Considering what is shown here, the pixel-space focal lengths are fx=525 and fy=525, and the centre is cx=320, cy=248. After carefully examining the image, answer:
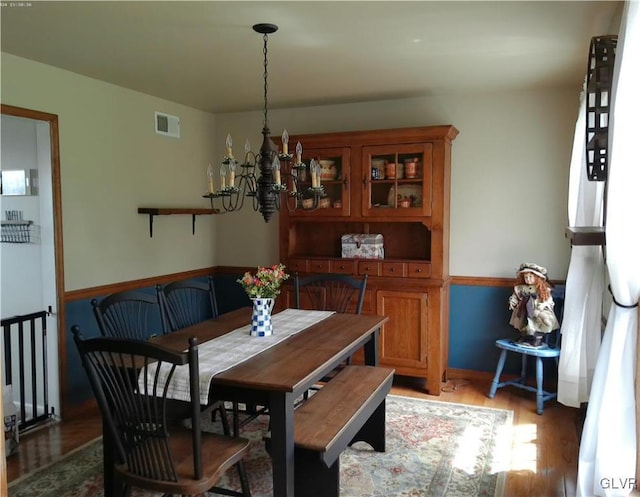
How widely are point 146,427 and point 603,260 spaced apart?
2280 mm

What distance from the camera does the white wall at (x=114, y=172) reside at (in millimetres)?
3516

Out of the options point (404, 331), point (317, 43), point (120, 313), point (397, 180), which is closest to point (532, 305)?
point (404, 331)

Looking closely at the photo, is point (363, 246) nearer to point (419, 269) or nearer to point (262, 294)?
point (419, 269)

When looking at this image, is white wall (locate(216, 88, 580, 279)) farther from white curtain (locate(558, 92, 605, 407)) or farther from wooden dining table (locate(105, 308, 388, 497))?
wooden dining table (locate(105, 308, 388, 497))

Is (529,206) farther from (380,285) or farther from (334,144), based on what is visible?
(334,144)

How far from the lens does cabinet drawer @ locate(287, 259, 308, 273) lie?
14.6 ft

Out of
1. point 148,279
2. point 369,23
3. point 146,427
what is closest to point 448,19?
point 369,23

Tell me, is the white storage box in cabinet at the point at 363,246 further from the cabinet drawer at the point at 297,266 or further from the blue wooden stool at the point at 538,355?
the blue wooden stool at the point at 538,355

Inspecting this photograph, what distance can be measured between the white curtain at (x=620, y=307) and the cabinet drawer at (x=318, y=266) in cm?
251

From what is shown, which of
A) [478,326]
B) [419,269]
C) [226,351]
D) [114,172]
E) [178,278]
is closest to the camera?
[226,351]

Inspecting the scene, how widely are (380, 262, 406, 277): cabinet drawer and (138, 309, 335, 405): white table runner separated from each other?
0.98 m

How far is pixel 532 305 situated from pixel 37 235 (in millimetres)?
3541

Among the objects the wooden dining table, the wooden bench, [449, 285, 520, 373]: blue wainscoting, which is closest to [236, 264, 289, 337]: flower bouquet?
the wooden dining table

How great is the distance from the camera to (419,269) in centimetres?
408
